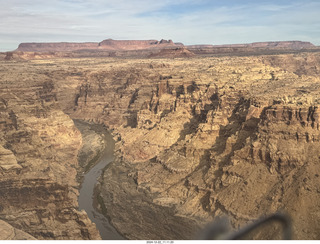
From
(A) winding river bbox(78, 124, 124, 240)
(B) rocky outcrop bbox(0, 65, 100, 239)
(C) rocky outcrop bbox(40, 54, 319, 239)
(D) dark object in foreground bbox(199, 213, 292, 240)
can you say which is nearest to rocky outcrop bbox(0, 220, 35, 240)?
(B) rocky outcrop bbox(0, 65, 100, 239)

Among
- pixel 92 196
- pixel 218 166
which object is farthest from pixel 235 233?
pixel 92 196

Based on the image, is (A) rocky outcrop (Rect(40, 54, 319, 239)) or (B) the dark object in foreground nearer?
(B) the dark object in foreground

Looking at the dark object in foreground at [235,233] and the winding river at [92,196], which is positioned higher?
the dark object in foreground at [235,233]

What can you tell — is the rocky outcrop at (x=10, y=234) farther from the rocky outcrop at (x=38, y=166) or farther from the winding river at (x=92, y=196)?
the winding river at (x=92, y=196)

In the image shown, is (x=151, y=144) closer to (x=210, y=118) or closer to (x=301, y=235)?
(x=210, y=118)

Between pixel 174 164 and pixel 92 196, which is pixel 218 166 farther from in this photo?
pixel 92 196

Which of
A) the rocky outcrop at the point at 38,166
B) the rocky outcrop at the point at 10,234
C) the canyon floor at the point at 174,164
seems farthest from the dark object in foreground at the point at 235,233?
the rocky outcrop at the point at 38,166

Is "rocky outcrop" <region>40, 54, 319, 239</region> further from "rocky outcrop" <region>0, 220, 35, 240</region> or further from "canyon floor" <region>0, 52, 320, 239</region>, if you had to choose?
"rocky outcrop" <region>0, 220, 35, 240</region>
